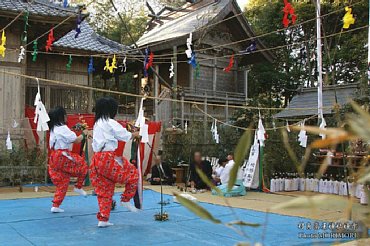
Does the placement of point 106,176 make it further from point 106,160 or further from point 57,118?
point 57,118

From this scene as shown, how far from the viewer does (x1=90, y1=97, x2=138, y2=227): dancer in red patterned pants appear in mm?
5195

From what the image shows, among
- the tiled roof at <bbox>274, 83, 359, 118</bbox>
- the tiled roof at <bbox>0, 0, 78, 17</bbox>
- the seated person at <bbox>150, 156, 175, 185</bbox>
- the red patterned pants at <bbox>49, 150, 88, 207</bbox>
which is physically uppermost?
the tiled roof at <bbox>0, 0, 78, 17</bbox>

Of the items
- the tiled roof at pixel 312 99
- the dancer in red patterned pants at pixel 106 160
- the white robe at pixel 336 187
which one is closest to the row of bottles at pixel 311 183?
the white robe at pixel 336 187

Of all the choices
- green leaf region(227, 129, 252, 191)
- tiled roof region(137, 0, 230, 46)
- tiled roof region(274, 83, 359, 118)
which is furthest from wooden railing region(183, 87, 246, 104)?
green leaf region(227, 129, 252, 191)

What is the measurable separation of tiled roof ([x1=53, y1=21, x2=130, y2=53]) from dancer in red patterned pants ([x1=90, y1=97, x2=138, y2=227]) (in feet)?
20.6

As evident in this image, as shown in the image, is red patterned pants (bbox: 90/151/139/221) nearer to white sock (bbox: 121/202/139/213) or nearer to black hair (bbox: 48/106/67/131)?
white sock (bbox: 121/202/139/213)

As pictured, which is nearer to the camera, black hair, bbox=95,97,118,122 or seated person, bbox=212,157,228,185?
black hair, bbox=95,97,118,122

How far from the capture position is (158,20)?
18672 millimetres

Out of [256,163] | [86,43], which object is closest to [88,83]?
[86,43]

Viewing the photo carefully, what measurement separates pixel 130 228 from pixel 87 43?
7.70 meters

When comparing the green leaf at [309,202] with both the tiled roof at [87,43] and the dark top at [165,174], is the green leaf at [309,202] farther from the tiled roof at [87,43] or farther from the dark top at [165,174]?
the tiled roof at [87,43]

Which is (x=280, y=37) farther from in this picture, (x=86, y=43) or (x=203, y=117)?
(x=86, y=43)

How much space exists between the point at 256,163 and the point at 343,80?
10.9m

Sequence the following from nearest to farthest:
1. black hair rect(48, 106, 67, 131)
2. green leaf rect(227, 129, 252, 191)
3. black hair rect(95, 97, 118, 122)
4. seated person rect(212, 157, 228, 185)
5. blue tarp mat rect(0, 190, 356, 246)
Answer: green leaf rect(227, 129, 252, 191)
blue tarp mat rect(0, 190, 356, 246)
black hair rect(95, 97, 118, 122)
black hair rect(48, 106, 67, 131)
seated person rect(212, 157, 228, 185)
